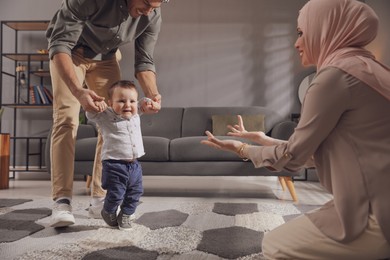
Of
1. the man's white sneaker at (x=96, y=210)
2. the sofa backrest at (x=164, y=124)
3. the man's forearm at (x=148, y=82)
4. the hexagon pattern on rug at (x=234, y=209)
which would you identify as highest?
the man's forearm at (x=148, y=82)

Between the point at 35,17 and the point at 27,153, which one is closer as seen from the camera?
the point at 27,153

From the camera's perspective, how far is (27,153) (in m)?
4.42

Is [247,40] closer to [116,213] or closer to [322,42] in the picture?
[116,213]

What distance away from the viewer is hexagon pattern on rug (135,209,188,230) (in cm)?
179

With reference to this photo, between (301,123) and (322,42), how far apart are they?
0.70 feet

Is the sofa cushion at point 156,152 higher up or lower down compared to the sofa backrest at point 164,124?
lower down

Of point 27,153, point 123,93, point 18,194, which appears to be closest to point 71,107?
point 123,93

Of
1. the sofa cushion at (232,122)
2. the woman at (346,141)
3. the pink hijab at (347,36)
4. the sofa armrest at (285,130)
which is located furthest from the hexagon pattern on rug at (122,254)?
the sofa cushion at (232,122)

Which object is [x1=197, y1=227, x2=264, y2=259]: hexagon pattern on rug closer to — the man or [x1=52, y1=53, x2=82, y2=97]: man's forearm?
the man

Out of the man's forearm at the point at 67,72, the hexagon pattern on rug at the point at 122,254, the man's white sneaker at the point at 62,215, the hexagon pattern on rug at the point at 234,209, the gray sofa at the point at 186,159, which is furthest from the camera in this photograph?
the gray sofa at the point at 186,159

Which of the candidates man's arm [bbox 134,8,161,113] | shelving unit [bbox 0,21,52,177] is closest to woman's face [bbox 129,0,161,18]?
man's arm [bbox 134,8,161,113]

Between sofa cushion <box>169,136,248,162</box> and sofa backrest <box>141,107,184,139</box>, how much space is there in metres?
0.79

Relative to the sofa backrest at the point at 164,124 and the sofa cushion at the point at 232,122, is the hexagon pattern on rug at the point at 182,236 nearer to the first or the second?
the sofa cushion at the point at 232,122

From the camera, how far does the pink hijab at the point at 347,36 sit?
827 millimetres
